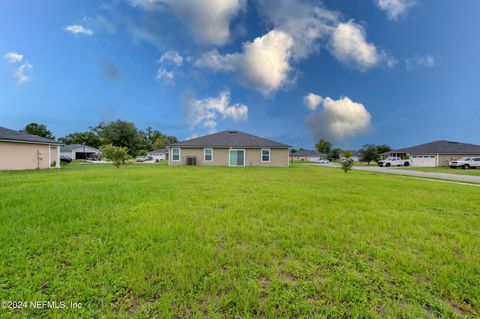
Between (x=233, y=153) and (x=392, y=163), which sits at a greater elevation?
(x=233, y=153)

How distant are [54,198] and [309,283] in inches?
269

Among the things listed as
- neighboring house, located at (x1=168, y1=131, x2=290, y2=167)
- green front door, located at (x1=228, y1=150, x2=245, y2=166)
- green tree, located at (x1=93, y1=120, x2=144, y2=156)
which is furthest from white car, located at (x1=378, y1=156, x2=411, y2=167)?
green tree, located at (x1=93, y1=120, x2=144, y2=156)

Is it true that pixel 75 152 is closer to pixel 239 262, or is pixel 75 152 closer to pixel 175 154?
pixel 175 154

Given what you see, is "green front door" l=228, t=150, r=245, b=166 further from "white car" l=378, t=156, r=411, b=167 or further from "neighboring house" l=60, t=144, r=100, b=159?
"neighboring house" l=60, t=144, r=100, b=159

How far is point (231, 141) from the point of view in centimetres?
2367

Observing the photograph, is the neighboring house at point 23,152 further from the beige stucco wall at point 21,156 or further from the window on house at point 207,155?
the window on house at point 207,155

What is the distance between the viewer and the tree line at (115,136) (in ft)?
131

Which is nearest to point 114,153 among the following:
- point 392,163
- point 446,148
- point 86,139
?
point 392,163

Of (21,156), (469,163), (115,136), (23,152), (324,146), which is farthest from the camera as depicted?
(324,146)

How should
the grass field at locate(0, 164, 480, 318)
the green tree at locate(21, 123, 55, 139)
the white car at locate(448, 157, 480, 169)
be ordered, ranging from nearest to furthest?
the grass field at locate(0, 164, 480, 318) < the white car at locate(448, 157, 480, 169) < the green tree at locate(21, 123, 55, 139)

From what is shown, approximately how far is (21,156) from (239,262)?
21558 millimetres

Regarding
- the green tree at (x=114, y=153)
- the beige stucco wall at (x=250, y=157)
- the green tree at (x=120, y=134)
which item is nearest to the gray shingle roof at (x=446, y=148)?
the beige stucco wall at (x=250, y=157)

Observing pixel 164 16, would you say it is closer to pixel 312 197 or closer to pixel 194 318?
pixel 312 197

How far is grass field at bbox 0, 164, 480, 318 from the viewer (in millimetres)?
1972
